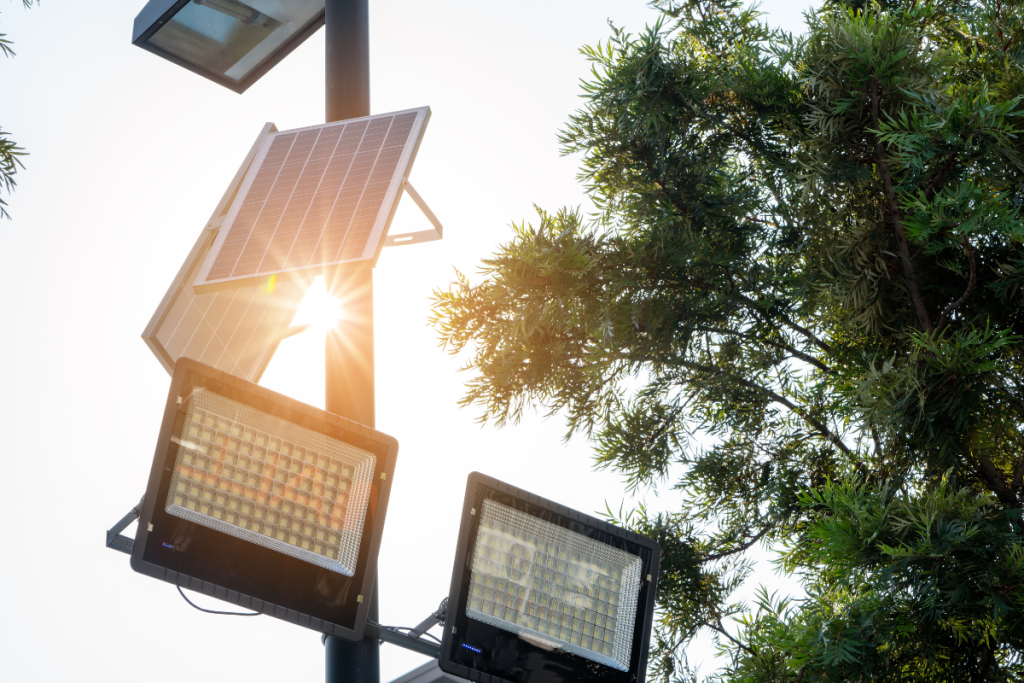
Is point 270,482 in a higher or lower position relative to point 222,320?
lower

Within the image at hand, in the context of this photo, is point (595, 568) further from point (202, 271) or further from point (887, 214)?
point (202, 271)

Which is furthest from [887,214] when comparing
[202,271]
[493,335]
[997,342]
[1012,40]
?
[202,271]

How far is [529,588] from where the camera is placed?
84.4 inches

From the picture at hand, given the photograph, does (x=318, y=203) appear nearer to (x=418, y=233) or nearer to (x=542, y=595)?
(x=418, y=233)

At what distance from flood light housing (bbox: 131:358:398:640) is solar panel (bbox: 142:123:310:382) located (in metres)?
1.65

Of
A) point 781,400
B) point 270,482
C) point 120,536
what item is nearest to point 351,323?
point 270,482

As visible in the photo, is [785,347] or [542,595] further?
[785,347]

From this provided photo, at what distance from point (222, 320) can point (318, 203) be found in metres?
0.93

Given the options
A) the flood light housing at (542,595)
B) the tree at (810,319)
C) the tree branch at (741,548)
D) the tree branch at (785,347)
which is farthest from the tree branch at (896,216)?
the flood light housing at (542,595)

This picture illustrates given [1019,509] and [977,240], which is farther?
[977,240]

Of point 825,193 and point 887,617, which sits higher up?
point 825,193

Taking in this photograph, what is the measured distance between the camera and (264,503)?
1.85 m

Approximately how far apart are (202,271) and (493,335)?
1.24 metres

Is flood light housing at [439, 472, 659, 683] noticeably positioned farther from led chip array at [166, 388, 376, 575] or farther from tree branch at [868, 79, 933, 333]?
tree branch at [868, 79, 933, 333]
